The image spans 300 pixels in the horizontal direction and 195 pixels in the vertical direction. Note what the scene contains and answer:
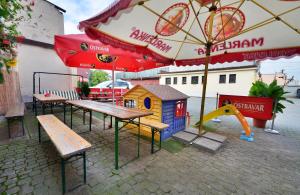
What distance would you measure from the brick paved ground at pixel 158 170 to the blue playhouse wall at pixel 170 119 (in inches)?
25.1

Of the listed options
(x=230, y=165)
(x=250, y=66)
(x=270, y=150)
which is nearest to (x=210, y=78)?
(x=250, y=66)

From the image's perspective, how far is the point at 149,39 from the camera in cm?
320

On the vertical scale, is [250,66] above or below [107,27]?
above

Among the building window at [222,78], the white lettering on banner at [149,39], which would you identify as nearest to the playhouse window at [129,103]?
the white lettering on banner at [149,39]

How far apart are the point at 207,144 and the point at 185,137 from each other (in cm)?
57

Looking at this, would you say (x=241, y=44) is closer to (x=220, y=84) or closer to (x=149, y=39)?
(x=149, y=39)

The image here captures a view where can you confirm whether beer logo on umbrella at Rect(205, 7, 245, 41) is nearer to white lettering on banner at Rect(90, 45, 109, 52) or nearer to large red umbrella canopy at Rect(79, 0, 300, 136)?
A: large red umbrella canopy at Rect(79, 0, 300, 136)

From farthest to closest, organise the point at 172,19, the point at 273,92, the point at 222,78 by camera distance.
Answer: the point at 222,78, the point at 273,92, the point at 172,19

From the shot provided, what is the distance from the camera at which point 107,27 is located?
2.47 meters

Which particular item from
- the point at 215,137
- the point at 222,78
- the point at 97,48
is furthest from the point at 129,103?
the point at 222,78

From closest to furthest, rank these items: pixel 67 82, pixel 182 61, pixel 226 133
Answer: pixel 226 133, pixel 182 61, pixel 67 82

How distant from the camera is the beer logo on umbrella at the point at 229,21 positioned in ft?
9.46

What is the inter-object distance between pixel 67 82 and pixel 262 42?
891 centimetres

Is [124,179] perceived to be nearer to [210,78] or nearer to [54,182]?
[54,182]
